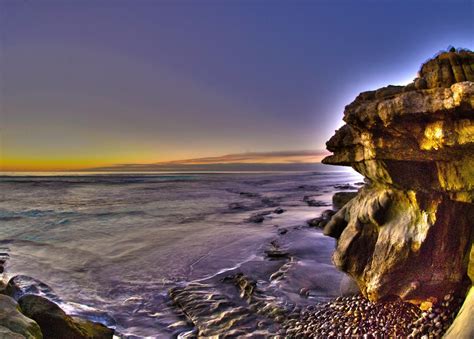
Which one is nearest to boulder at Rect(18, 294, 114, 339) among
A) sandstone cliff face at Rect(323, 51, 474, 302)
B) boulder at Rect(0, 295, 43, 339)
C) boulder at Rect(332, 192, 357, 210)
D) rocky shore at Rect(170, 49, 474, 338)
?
boulder at Rect(0, 295, 43, 339)

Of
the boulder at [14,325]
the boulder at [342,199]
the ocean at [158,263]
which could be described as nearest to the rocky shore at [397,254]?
the boulder at [14,325]

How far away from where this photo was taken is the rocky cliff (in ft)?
17.6

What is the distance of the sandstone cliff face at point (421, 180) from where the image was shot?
5.38m

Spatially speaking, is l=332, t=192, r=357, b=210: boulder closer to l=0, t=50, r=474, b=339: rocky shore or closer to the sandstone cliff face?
l=0, t=50, r=474, b=339: rocky shore

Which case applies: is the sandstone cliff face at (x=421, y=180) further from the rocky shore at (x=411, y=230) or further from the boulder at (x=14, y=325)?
the boulder at (x=14, y=325)

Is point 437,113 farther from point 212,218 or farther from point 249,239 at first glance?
point 212,218

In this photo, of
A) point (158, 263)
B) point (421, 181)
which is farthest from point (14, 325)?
point (158, 263)

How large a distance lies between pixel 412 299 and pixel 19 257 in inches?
675

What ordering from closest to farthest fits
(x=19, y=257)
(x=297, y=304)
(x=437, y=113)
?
(x=437, y=113), (x=297, y=304), (x=19, y=257)

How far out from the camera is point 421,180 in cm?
677

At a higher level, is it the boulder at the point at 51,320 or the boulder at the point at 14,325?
the boulder at the point at 14,325

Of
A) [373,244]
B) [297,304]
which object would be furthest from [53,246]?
[373,244]

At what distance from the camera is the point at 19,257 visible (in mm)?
15508

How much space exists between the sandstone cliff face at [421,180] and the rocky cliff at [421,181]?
17 mm
